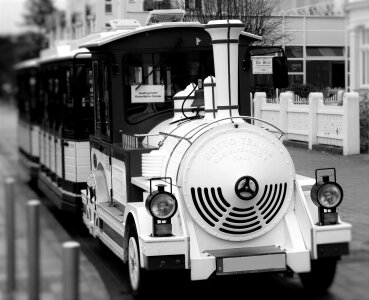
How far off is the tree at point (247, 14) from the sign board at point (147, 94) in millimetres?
2391

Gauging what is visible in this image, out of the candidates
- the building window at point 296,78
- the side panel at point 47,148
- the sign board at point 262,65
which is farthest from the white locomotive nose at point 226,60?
the side panel at point 47,148

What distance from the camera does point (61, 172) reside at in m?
12.6

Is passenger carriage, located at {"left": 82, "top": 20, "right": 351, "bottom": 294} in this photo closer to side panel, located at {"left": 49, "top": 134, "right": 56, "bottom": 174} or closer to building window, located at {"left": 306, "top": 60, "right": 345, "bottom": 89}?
side panel, located at {"left": 49, "top": 134, "right": 56, "bottom": 174}

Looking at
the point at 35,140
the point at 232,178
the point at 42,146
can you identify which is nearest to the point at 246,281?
the point at 232,178

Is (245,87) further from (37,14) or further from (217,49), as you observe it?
(37,14)

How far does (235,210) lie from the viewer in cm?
691

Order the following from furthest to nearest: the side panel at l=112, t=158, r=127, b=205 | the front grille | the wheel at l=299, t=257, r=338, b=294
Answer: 1. the side panel at l=112, t=158, r=127, b=205
2. the wheel at l=299, t=257, r=338, b=294
3. the front grille

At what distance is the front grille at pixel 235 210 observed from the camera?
6.86m

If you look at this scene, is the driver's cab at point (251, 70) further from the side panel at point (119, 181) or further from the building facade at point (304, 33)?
the building facade at point (304, 33)

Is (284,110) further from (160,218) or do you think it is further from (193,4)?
(160,218)

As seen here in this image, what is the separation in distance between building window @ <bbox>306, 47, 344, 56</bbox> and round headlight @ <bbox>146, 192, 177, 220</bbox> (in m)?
6.80

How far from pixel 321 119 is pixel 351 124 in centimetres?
116

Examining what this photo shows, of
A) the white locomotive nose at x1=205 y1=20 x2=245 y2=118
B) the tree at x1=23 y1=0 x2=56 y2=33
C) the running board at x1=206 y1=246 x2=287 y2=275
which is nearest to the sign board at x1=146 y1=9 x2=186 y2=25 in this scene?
the white locomotive nose at x1=205 y1=20 x2=245 y2=118

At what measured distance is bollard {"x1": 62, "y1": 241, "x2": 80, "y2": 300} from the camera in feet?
13.8
